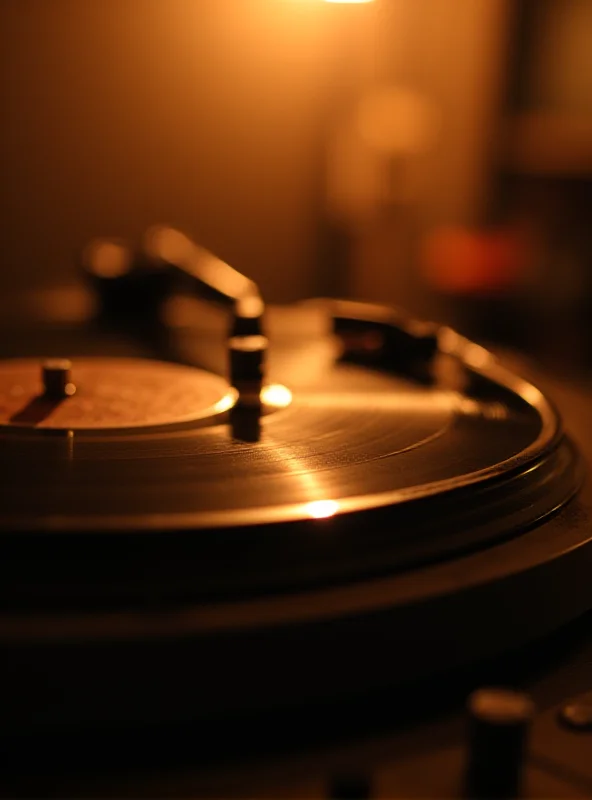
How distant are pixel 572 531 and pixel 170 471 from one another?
8.2 inches

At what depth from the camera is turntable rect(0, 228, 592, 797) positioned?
366mm

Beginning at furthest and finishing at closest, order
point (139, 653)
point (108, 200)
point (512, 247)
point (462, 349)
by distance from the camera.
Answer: point (512, 247), point (108, 200), point (462, 349), point (139, 653)

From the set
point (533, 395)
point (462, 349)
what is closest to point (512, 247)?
point (462, 349)

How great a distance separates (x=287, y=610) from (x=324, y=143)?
198cm

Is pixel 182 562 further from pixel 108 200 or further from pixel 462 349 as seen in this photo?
pixel 108 200

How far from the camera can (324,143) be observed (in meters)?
2.25

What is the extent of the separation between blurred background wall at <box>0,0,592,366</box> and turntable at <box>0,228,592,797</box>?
1.45 m

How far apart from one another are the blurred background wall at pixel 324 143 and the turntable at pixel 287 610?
4.76 feet

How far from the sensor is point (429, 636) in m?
0.42

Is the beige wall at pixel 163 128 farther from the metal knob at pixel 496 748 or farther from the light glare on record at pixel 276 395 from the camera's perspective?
the metal knob at pixel 496 748

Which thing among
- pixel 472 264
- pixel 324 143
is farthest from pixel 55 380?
pixel 472 264

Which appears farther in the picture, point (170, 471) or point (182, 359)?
point (182, 359)

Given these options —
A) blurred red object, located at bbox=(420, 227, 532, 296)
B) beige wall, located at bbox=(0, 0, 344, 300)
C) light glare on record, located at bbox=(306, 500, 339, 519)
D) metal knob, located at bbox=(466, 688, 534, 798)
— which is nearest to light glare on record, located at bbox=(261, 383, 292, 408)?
light glare on record, located at bbox=(306, 500, 339, 519)

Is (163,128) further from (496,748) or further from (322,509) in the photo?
(496,748)
